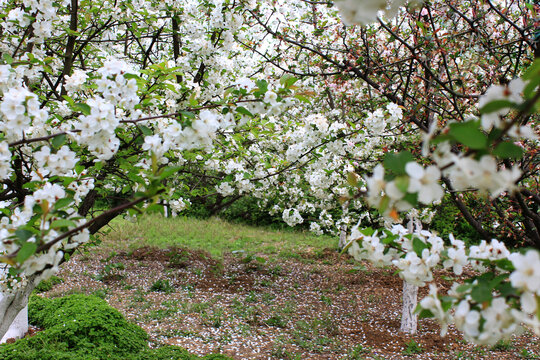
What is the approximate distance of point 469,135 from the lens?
67cm

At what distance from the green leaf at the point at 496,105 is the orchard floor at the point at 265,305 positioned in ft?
12.3

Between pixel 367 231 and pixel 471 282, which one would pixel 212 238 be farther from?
pixel 471 282

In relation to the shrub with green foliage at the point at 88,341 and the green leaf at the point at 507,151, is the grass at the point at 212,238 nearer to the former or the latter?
the shrub with green foliage at the point at 88,341

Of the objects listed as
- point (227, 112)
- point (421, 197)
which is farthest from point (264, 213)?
point (421, 197)

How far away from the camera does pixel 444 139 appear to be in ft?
2.24

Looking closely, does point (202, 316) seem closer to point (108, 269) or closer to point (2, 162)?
point (108, 269)

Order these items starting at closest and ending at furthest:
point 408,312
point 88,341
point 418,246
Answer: point 418,246, point 88,341, point 408,312

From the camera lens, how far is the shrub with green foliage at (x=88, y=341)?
2957 millimetres

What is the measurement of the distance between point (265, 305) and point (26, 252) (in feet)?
15.9

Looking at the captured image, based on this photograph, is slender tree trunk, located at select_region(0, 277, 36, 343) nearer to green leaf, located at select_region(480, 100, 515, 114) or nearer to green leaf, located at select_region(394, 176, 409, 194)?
green leaf, located at select_region(394, 176, 409, 194)

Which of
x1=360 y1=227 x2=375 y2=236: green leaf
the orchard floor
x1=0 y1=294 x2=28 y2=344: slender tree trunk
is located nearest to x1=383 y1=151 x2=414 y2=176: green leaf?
x1=360 y1=227 x2=375 y2=236: green leaf

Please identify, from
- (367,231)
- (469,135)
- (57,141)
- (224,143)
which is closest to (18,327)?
(224,143)

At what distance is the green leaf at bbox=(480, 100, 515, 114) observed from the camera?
635mm

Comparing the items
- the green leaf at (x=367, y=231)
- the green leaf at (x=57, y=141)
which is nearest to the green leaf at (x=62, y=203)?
the green leaf at (x=57, y=141)
